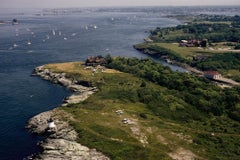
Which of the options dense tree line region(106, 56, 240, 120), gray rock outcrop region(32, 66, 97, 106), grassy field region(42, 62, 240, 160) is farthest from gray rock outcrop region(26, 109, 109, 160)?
dense tree line region(106, 56, 240, 120)

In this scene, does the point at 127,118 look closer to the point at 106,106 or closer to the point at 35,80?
the point at 106,106

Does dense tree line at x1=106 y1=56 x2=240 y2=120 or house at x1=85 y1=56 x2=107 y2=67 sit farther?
house at x1=85 y1=56 x2=107 y2=67

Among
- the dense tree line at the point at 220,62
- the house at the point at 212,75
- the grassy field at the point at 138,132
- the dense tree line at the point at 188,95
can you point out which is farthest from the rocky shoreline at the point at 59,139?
the dense tree line at the point at 220,62

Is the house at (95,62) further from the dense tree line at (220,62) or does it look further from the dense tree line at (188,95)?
the dense tree line at (220,62)

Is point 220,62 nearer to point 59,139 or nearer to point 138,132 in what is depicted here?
point 138,132

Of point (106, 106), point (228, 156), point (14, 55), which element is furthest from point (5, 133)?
point (14, 55)

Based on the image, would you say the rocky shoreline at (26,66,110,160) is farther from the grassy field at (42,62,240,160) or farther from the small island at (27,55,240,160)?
the grassy field at (42,62,240,160)

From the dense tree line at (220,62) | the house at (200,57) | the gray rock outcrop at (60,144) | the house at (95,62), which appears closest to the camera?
the gray rock outcrop at (60,144)

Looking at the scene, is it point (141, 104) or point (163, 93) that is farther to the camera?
point (163, 93)
